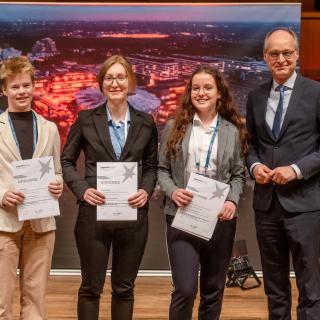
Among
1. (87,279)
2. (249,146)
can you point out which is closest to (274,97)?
(249,146)

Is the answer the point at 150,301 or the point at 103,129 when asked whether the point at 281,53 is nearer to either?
the point at 103,129

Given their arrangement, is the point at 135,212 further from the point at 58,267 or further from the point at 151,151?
the point at 58,267

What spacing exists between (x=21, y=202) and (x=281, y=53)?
1368 mm

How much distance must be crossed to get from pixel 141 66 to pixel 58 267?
67.6 inches

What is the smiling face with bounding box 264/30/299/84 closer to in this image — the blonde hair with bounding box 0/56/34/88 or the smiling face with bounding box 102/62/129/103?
the smiling face with bounding box 102/62/129/103

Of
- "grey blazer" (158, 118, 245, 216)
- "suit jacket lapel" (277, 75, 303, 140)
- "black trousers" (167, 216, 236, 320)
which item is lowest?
"black trousers" (167, 216, 236, 320)

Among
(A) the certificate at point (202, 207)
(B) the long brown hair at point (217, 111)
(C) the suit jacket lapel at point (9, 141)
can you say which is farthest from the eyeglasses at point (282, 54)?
(C) the suit jacket lapel at point (9, 141)

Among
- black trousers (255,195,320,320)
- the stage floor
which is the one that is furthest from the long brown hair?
the stage floor

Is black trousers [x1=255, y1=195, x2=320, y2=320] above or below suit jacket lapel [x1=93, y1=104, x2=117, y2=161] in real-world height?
below

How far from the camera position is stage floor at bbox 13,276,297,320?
12.8 ft

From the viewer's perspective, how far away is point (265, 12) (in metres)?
4.54

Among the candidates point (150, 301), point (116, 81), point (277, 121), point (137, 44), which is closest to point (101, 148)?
point (116, 81)

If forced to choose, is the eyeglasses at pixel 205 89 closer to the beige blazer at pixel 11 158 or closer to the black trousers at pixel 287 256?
the black trousers at pixel 287 256

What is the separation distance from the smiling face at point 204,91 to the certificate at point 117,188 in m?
0.41
